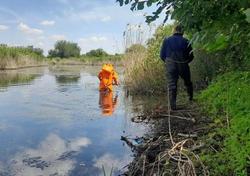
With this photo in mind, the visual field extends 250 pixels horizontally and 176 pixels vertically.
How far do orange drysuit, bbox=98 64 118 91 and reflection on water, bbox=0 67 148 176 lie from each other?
2.43 m

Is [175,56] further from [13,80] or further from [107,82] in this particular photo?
[13,80]

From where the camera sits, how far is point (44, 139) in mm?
9922

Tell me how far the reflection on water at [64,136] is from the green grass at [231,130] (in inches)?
68.8

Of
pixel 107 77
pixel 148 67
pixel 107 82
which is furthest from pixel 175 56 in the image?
pixel 107 82

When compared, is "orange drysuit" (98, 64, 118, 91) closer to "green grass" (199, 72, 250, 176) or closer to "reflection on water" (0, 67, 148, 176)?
"reflection on water" (0, 67, 148, 176)

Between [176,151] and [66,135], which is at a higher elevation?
[176,151]

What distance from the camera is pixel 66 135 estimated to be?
10.3m

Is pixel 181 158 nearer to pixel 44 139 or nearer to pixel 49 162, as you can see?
pixel 49 162

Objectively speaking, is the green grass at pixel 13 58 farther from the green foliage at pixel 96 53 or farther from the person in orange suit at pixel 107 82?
the person in orange suit at pixel 107 82

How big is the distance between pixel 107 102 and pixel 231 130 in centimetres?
1143

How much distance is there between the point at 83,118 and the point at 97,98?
5495 millimetres

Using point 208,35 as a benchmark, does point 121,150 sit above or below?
below

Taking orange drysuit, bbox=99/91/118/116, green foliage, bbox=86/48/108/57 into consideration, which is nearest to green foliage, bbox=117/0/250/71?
orange drysuit, bbox=99/91/118/116

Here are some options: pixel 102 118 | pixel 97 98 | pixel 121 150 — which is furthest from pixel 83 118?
pixel 97 98
